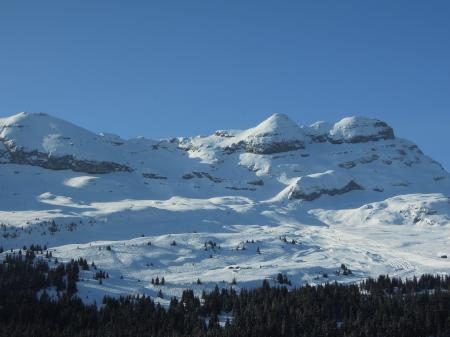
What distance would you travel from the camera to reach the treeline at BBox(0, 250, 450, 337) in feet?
237

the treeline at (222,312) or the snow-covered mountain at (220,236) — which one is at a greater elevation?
the snow-covered mountain at (220,236)

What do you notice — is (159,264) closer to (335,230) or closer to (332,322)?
(332,322)

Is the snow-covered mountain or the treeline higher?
the snow-covered mountain

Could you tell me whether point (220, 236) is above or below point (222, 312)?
above

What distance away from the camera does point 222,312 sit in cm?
8438

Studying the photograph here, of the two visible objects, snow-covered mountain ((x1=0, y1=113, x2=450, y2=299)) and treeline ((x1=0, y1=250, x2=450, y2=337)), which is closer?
treeline ((x1=0, y1=250, x2=450, y2=337))

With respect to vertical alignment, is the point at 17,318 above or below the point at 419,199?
below

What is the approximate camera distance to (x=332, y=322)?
7588 centimetres

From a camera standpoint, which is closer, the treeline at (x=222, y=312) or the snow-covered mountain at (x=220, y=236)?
the treeline at (x=222, y=312)

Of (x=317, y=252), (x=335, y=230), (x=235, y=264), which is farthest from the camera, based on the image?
(x=335, y=230)

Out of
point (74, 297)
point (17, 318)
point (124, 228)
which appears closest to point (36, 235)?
point (124, 228)

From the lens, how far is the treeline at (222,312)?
7238cm

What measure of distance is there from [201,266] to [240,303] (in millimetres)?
32137

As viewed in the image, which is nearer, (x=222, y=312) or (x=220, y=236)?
(x=222, y=312)
